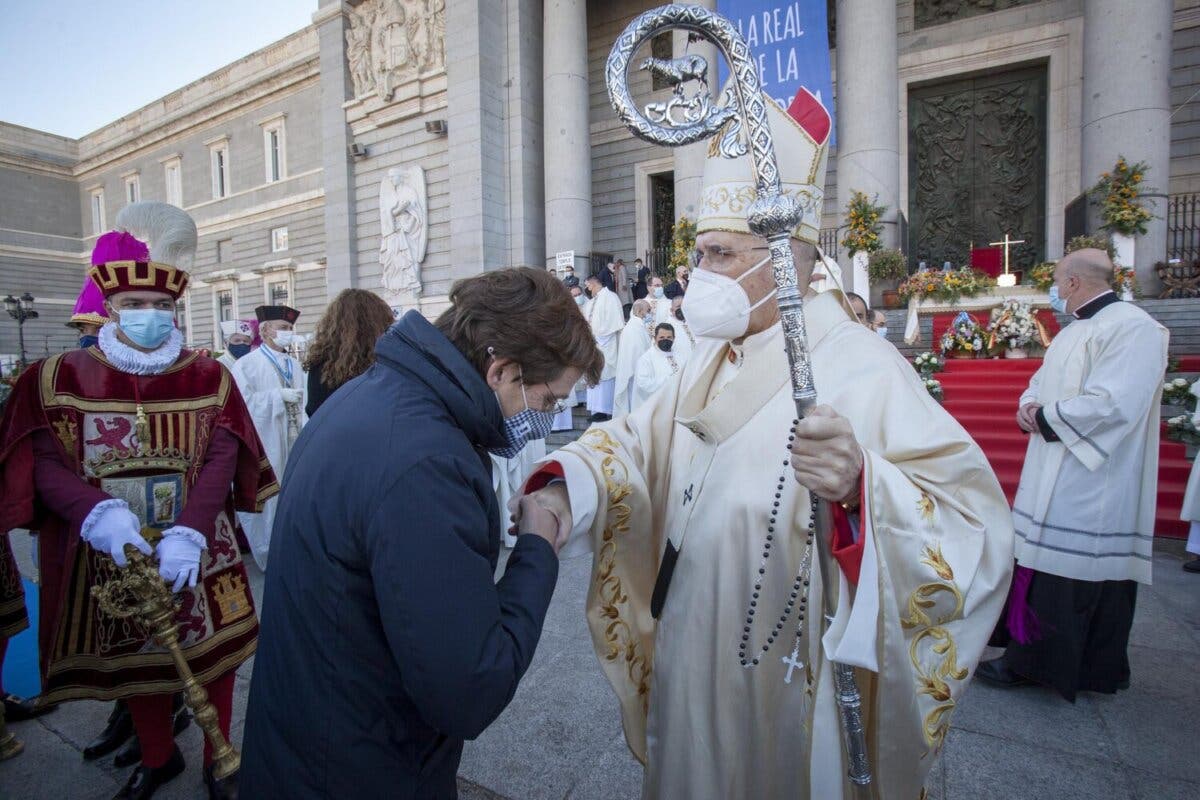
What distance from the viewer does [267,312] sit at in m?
6.02

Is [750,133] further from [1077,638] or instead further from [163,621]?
[1077,638]

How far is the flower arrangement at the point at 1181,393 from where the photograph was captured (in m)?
5.80

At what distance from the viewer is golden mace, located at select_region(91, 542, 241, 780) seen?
2.09 metres

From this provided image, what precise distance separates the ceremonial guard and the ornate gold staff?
2191 millimetres

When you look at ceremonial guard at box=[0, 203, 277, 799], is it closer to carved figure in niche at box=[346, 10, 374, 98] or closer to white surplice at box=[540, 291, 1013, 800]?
white surplice at box=[540, 291, 1013, 800]

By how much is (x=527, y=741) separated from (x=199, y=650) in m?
1.41

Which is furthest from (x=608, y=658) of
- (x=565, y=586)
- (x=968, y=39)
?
(x=968, y=39)

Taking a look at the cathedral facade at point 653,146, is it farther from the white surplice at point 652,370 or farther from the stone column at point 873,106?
the white surplice at point 652,370

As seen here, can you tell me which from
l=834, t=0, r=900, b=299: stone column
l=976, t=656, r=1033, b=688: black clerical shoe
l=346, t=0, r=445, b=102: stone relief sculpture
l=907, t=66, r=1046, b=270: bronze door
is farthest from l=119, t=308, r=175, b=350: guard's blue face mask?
l=346, t=0, r=445, b=102: stone relief sculpture

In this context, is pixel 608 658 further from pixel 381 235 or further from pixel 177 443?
pixel 381 235

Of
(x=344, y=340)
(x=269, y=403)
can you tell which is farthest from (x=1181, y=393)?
(x=269, y=403)

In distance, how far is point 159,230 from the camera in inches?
111

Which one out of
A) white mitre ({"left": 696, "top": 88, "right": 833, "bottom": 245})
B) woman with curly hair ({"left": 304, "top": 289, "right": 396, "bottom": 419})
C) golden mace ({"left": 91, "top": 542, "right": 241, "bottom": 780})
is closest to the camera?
white mitre ({"left": 696, "top": 88, "right": 833, "bottom": 245})

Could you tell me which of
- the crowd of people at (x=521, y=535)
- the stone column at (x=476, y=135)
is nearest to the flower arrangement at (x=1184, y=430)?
the crowd of people at (x=521, y=535)
